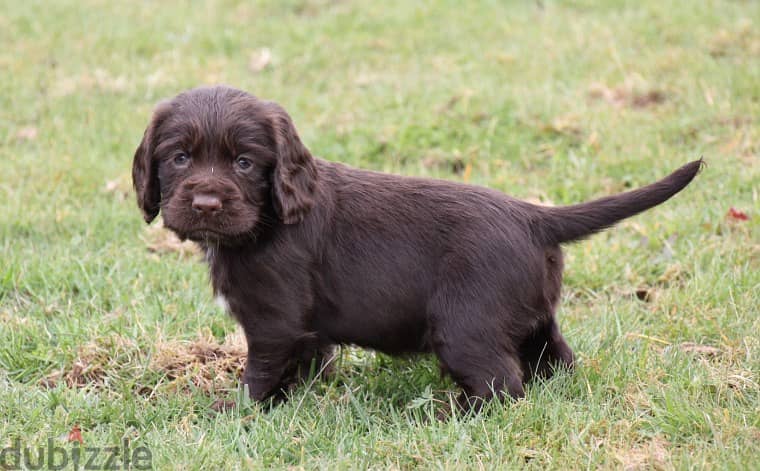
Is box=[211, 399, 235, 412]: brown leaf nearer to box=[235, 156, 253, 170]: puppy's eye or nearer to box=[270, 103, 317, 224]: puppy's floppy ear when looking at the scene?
box=[270, 103, 317, 224]: puppy's floppy ear

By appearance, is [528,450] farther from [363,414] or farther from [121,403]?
[121,403]

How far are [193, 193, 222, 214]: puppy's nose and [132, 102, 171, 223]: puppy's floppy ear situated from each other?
396 mm

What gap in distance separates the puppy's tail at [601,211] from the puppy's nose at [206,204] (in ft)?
4.25

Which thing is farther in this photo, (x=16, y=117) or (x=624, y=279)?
(x=16, y=117)

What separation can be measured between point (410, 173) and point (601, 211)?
2.89m

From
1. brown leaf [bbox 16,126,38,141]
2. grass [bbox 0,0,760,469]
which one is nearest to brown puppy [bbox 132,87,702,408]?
grass [bbox 0,0,760,469]

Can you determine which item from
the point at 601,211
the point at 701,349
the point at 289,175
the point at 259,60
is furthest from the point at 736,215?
the point at 259,60

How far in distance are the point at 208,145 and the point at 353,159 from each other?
10.6ft

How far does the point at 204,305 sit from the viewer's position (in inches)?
189

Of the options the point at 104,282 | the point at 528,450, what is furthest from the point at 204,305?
the point at 528,450

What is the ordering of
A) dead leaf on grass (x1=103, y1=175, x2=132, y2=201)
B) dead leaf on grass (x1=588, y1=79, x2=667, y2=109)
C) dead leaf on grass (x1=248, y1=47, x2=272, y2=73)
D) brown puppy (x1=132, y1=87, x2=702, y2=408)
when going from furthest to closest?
dead leaf on grass (x1=248, y1=47, x2=272, y2=73)
dead leaf on grass (x1=588, y1=79, x2=667, y2=109)
dead leaf on grass (x1=103, y1=175, x2=132, y2=201)
brown puppy (x1=132, y1=87, x2=702, y2=408)

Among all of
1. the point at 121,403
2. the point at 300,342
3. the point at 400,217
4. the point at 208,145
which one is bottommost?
the point at 121,403

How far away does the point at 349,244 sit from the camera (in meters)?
3.84

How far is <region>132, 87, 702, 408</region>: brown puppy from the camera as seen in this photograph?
11.9 feet
